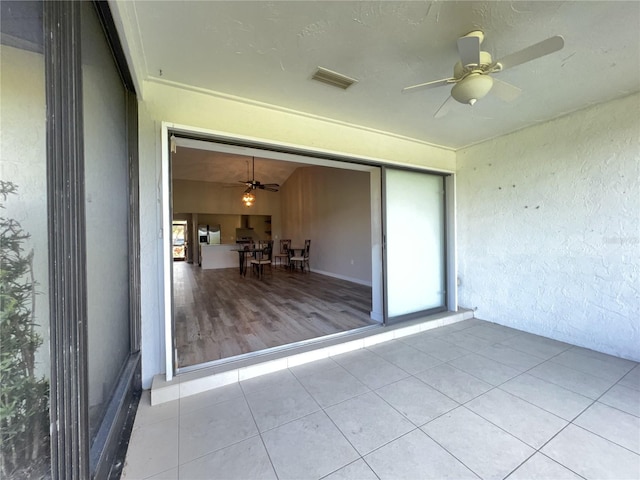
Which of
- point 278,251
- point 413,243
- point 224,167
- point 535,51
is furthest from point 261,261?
point 535,51

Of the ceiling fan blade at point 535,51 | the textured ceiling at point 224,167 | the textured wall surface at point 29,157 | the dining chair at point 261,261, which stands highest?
the textured ceiling at point 224,167

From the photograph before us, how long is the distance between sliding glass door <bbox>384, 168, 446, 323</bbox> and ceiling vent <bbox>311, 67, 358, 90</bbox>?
1320 millimetres

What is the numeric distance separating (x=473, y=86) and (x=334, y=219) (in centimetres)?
557

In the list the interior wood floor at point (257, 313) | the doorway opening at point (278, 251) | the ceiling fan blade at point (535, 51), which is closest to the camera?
the ceiling fan blade at point (535, 51)

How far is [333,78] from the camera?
2086 mm

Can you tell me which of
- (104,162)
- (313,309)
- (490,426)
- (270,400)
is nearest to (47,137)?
(104,162)

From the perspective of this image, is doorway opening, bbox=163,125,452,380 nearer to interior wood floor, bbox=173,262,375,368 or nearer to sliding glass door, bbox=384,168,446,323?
interior wood floor, bbox=173,262,375,368

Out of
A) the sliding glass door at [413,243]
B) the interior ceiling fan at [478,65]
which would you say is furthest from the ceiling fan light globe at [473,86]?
the sliding glass door at [413,243]

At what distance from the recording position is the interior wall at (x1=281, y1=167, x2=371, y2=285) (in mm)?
5996

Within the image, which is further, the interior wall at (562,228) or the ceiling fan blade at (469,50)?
the interior wall at (562,228)

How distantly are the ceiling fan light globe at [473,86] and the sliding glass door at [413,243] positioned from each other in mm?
1570

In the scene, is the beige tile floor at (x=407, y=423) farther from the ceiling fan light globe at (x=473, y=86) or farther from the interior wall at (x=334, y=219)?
the interior wall at (x=334, y=219)

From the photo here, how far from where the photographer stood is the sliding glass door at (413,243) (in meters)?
3.32

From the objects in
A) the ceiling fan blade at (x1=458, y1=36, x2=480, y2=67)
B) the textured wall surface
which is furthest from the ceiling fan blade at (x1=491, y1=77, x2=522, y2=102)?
the textured wall surface
